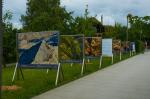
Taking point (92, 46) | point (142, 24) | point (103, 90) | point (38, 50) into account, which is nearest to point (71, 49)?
point (38, 50)

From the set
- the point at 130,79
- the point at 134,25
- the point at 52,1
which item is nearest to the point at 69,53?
the point at 130,79

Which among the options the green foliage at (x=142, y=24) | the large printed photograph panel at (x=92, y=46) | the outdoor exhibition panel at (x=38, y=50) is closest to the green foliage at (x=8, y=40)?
the large printed photograph panel at (x=92, y=46)

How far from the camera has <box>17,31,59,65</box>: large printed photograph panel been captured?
594 inches

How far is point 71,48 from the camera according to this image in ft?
62.4

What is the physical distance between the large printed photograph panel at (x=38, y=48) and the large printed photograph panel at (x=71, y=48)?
260cm

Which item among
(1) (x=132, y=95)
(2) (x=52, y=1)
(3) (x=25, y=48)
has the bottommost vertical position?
(1) (x=132, y=95)

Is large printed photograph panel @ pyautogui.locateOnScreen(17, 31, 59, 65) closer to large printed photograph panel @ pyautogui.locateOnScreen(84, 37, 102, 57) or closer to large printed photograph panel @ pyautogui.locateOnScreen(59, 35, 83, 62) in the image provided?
large printed photograph panel @ pyautogui.locateOnScreen(59, 35, 83, 62)

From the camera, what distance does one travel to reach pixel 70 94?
39.5 ft

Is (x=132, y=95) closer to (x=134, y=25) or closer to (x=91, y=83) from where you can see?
(x=91, y=83)

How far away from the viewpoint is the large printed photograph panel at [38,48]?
1509cm

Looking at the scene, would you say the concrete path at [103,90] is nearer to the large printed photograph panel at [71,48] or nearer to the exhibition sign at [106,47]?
the large printed photograph panel at [71,48]

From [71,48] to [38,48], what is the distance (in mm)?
3640

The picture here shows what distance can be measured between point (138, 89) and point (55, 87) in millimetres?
2447

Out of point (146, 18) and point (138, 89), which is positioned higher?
point (146, 18)
